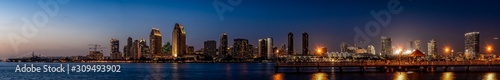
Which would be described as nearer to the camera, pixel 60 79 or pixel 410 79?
pixel 410 79

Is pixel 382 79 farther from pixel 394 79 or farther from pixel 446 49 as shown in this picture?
pixel 446 49

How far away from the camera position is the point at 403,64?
3214 inches

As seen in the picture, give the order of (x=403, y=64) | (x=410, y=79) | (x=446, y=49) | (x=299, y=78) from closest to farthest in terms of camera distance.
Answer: (x=410, y=79)
(x=299, y=78)
(x=403, y=64)
(x=446, y=49)

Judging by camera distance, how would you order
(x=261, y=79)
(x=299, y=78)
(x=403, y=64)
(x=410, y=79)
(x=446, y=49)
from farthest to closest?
(x=446, y=49) → (x=403, y=64) → (x=261, y=79) → (x=299, y=78) → (x=410, y=79)

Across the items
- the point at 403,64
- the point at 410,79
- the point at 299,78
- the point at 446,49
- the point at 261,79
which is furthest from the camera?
the point at 446,49

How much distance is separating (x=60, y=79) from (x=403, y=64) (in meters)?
48.2

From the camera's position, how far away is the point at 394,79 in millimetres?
67375

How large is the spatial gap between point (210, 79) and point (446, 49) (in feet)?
214

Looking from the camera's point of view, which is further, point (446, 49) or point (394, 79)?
point (446, 49)

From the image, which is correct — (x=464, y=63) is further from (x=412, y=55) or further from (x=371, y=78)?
(x=371, y=78)

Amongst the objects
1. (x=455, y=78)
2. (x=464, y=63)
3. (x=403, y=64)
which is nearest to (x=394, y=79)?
(x=455, y=78)

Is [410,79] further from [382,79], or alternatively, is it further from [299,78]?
[299,78]

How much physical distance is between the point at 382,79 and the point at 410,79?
128 inches

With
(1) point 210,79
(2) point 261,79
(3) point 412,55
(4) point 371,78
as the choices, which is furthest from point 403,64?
(1) point 210,79
